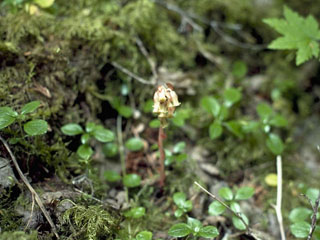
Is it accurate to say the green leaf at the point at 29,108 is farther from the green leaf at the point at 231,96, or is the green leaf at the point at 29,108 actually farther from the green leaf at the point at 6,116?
the green leaf at the point at 231,96

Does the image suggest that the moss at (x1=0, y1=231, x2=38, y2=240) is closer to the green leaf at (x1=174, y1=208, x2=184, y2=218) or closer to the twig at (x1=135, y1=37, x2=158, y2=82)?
the green leaf at (x1=174, y1=208, x2=184, y2=218)

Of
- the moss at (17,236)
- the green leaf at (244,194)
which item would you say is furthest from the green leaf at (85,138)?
the green leaf at (244,194)

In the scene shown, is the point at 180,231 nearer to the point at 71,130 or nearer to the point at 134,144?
the point at 134,144

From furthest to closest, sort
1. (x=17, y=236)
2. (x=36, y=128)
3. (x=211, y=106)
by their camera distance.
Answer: (x=211, y=106), (x=36, y=128), (x=17, y=236)

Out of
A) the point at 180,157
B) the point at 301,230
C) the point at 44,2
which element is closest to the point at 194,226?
the point at 180,157

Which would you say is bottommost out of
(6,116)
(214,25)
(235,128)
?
(235,128)
